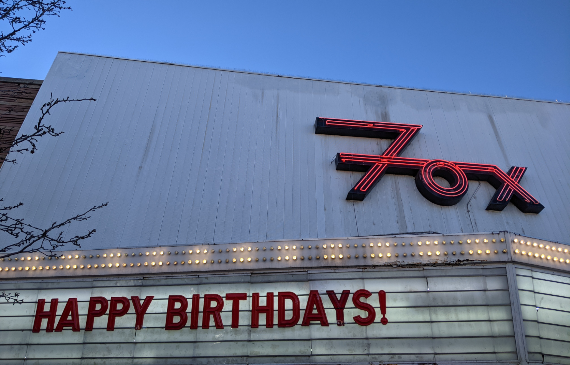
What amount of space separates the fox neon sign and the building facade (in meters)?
0.07

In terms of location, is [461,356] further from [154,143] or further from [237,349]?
[154,143]

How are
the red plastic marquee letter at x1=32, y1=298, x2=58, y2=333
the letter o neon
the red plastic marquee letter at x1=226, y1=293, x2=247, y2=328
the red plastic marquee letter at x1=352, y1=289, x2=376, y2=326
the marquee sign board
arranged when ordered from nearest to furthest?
the marquee sign board → the red plastic marquee letter at x1=352, y1=289, x2=376, y2=326 → the red plastic marquee letter at x1=226, y1=293, x2=247, y2=328 → the red plastic marquee letter at x1=32, y1=298, x2=58, y2=333 → the letter o neon

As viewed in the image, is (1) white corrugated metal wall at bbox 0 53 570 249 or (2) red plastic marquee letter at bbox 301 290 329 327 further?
(1) white corrugated metal wall at bbox 0 53 570 249

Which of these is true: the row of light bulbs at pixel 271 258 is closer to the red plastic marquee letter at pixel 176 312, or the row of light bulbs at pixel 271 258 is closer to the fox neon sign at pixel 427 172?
the red plastic marquee letter at pixel 176 312

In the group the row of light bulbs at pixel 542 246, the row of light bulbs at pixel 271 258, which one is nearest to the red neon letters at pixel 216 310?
the row of light bulbs at pixel 271 258

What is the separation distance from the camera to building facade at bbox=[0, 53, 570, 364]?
8.73 meters

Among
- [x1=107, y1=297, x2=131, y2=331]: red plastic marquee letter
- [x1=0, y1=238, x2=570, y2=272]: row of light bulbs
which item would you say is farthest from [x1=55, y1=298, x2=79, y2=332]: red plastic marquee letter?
[x1=0, y1=238, x2=570, y2=272]: row of light bulbs

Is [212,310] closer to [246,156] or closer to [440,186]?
[246,156]

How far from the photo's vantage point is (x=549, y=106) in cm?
1927

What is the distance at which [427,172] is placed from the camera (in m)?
15.4

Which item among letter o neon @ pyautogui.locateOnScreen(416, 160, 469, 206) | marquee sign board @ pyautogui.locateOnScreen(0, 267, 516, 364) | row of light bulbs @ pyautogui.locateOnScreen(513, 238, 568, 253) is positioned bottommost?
marquee sign board @ pyautogui.locateOnScreen(0, 267, 516, 364)

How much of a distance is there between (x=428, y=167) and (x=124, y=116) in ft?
33.5

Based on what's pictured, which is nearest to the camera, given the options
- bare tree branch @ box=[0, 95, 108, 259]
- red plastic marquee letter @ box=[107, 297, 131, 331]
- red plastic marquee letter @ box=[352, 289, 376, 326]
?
bare tree branch @ box=[0, 95, 108, 259]

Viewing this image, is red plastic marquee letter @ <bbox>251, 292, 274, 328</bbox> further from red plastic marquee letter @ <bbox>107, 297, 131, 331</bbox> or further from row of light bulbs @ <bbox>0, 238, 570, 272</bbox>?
red plastic marquee letter @ <bbox>107, 297, 131, 331</bbox>
